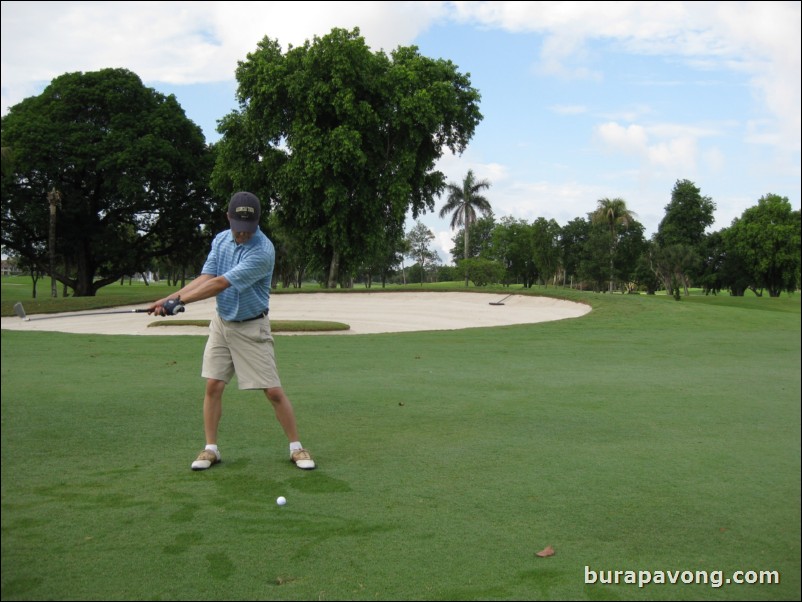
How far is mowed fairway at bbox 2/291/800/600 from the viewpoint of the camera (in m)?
3.72

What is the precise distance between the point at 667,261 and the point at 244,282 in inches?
2309

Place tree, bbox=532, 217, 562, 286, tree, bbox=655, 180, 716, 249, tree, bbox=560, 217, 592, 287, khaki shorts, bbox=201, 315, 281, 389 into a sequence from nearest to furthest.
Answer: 1. khaki shorts, bbox=201, 315, 281, 389
2. tree, bbox=655, 180, 716, 249
3. tree, bbox=532, 217, 562, 286
4. tree, bbox=560, 217, 592, 287

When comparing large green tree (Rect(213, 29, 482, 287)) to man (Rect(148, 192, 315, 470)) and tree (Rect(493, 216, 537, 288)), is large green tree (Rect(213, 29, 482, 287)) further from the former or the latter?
tree (Rect(493, 216, 537, 288))

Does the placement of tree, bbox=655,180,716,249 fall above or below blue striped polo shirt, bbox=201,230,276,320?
above

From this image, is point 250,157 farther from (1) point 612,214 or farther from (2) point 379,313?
(1) point 612,214

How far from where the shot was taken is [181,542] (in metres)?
4.21

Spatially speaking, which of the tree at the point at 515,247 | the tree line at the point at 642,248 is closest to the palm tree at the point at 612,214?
the tree line at the point at 642,248

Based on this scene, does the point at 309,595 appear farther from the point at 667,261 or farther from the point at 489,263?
the point at 489,263

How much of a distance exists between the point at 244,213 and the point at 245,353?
128 cm

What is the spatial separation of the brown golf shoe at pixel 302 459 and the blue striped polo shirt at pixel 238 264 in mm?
1274

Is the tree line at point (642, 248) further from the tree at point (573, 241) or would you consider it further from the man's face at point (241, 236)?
the man's face at point (241, 236)

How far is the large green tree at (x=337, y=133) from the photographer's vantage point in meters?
42.3

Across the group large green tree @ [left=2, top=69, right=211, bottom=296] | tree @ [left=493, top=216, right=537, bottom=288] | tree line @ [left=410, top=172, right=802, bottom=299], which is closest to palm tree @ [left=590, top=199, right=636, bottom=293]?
tree line @ [left=410, top=172, right=802, bottom=299]

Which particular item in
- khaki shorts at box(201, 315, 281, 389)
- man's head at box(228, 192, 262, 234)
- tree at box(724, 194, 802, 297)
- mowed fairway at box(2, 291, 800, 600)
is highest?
tree at box(724, 194, 802, 297)
